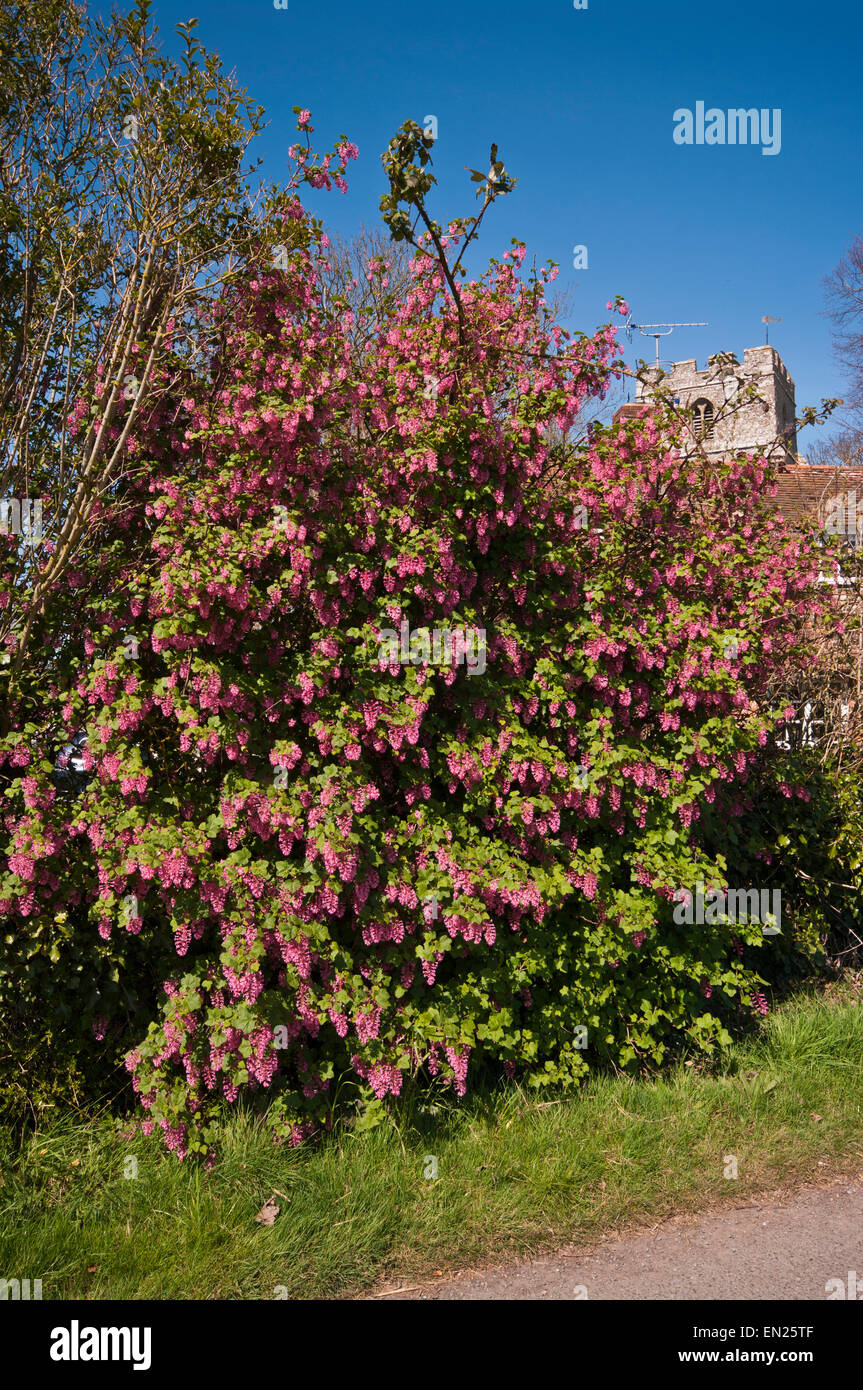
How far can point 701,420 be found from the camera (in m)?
5.27

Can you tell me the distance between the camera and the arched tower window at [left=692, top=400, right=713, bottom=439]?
16.1 feet

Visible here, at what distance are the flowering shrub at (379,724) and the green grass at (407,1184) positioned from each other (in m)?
0.19

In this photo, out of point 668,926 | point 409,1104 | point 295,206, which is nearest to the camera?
point 409,1104

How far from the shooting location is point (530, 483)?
4.21 meters

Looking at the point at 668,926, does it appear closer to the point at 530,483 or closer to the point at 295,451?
the point at 530,483

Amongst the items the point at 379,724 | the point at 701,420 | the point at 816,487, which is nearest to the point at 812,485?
the point at 816,487

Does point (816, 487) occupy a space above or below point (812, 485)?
below

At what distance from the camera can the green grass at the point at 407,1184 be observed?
303 centimetres

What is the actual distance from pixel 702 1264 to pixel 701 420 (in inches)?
171

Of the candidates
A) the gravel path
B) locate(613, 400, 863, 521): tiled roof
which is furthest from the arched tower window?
the gravel path

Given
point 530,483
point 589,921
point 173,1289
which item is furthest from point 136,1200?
point 530,483

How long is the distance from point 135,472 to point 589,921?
290 cm

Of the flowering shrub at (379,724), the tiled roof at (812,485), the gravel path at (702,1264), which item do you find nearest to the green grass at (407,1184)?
the gravel path at (702,1264)

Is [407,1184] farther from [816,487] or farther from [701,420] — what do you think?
[816,487]
